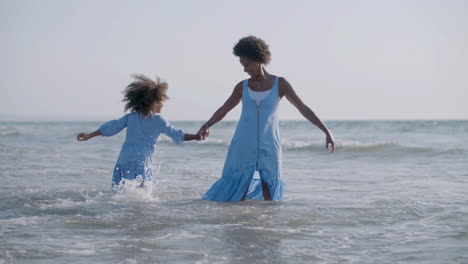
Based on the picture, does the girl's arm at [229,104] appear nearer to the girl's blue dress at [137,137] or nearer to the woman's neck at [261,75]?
the woman's neck at [261,75]

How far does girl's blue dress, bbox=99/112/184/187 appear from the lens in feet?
19.9

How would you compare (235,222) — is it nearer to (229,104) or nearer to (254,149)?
(254,149)

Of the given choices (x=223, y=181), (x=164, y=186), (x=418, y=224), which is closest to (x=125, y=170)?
(x=223, y=181)

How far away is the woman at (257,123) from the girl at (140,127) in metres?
0.71

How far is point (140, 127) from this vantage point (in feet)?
19.9

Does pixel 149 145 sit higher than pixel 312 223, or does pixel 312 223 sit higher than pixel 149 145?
pixel 149 145

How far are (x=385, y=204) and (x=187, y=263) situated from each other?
3051 mm

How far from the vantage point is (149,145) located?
244 inches

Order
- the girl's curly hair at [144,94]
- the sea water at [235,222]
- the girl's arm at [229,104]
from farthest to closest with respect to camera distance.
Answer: the girl's curly hair at [144,94]
the girl's arm at [229,104]
the sea water at [235,222]

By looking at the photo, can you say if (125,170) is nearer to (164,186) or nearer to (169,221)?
(169,221)

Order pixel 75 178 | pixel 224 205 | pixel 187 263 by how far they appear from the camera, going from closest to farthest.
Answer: pixel 187 263, pixel 224 205, pixel 75 178

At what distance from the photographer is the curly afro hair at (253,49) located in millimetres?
5316

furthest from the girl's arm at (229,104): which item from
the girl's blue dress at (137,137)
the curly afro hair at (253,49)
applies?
the girl's blue dress at (137,137)

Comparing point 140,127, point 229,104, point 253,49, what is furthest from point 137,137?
point 253,49
